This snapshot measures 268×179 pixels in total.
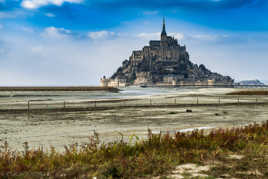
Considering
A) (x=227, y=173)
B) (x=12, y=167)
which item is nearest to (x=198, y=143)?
(x=227, y=173)

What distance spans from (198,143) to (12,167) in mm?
4012

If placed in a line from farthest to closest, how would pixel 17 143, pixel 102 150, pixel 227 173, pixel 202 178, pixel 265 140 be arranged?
pixel 17 143
pixel 265 140
pixel 102 150
pixel 227 173
pixel 202 178

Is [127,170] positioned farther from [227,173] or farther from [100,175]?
[227,173]

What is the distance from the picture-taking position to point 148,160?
211 inches

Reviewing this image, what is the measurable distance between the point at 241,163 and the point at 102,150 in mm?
2787

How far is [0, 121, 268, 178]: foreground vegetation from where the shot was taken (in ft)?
15.5

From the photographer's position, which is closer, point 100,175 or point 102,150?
point 100,175

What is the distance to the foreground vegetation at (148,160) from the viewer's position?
4730 millimetres

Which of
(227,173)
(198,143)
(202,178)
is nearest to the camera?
(202,178)

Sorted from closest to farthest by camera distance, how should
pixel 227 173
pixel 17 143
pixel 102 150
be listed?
Answer: pixel 227 173
pixel 102 150
pixel 17 143

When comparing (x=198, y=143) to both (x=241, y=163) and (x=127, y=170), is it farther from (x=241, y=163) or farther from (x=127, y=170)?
(x=127, y=170)

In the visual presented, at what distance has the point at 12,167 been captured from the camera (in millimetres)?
4922

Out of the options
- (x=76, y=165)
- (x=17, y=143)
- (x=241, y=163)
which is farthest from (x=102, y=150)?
(x=17, y=143)

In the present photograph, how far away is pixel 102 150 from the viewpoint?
5.90m
